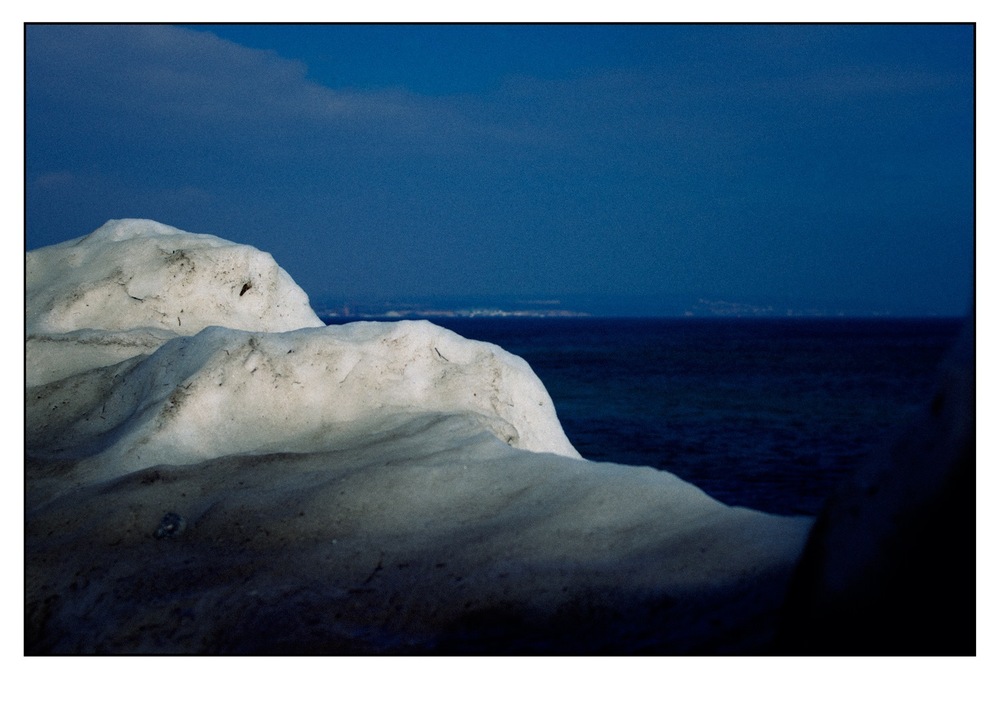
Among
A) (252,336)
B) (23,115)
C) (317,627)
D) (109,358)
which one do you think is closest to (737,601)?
(317,627)

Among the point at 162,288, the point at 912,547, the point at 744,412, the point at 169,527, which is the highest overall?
the point at 162,288

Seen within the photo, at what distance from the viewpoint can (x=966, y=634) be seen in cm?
304

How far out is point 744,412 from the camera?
82.8 feet

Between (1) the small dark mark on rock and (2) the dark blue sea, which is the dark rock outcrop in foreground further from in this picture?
(1) the small dark mark on rock

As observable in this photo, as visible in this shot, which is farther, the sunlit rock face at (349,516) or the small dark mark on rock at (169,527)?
the small dark mark on rock at (169,527)

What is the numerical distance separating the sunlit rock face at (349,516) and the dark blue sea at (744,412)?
1.26 meters

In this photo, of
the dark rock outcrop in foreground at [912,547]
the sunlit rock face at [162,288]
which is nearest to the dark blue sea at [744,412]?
the dark rock outcrop in foreground at [912,547]

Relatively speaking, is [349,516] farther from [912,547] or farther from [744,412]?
[744,412]

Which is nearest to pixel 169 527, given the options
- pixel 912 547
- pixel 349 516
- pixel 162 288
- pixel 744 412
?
pixel 349 516

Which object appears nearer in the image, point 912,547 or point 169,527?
point 912,547

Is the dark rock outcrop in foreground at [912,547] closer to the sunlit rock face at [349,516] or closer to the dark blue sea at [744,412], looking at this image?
the dark blue sea at [744,412]

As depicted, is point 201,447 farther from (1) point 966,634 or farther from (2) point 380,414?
(1) point 966,634

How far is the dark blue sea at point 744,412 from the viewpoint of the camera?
15.9 metres

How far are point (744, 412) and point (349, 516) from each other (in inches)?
832
